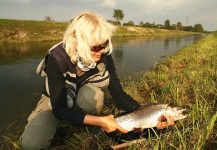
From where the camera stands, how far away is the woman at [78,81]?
8.43ft

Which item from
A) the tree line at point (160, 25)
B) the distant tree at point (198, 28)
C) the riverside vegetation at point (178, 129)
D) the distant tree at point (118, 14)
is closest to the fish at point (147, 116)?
the riverside vegetation at point (178, 129)

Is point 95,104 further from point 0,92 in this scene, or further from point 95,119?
point 0,92

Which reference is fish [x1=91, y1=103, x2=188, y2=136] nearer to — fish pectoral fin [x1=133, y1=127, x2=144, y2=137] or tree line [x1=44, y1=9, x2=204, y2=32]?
fish pectoral fin [x1=133, y1=127, x2=144, y2=137]

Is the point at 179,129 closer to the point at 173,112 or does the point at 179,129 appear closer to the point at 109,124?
the point at 173,112

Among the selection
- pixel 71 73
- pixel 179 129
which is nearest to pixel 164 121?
pixel 179 129

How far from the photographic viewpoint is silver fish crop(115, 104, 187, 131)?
2494mm

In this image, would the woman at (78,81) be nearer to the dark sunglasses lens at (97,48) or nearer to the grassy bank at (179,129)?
the dark sunglasses lens at (97,48)

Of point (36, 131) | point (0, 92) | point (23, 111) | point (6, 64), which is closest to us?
point (36, 131)

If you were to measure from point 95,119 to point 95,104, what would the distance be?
76cm

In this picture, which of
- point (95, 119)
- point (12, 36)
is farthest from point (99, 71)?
point (12, 36)

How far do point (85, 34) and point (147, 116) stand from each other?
3.62 ft

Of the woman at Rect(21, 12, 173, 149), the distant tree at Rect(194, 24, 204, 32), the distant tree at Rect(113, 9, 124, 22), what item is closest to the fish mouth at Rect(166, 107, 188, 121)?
the woman at Rect(21, 12, 173, 149)

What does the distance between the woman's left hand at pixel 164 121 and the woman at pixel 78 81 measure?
390 millimetres

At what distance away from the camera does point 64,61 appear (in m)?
2.74
